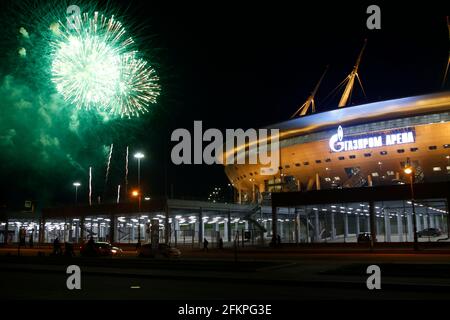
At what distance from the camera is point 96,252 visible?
39781mm

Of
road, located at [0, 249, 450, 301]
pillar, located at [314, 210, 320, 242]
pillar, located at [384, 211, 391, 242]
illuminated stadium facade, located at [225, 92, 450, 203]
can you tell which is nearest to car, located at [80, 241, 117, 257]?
road, located at [0, 249, 450, 301]

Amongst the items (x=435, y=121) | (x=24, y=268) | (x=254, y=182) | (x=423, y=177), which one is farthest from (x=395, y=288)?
(x=254, y=182)

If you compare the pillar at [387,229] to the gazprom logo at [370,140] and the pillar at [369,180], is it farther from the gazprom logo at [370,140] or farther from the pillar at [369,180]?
the pillar at [369,180]

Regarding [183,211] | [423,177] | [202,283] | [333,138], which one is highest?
[333,138]

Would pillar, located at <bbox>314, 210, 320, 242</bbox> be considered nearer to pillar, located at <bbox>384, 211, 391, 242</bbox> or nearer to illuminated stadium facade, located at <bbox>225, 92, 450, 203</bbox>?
pillar, located at <bbox>384, 211, 391, 242</bbox>

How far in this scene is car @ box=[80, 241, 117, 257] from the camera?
39344 mm

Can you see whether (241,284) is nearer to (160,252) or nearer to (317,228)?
(160,252)

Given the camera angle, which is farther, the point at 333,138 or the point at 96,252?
the point at 333,138

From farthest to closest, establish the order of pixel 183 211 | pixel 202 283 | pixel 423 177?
1. pixel 423 177
2. pixel 183 211
3. pixel 202 283

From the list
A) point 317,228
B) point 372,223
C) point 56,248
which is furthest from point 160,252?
point 317,228

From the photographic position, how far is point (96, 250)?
40000 mm
